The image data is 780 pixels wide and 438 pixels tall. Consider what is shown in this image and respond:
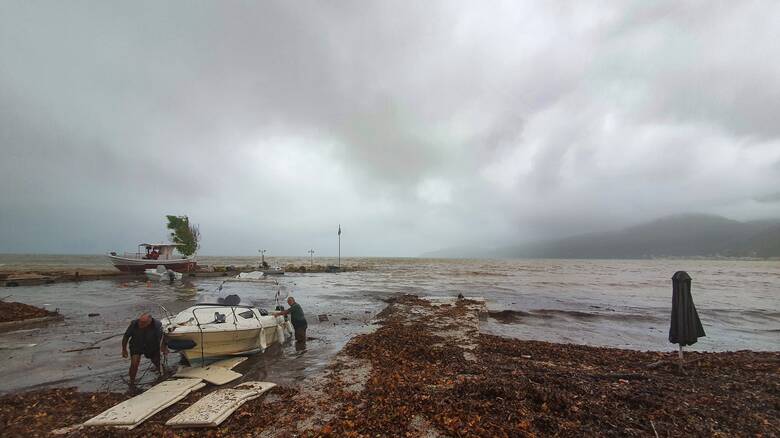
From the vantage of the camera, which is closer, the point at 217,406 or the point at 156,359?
the point at 217,406

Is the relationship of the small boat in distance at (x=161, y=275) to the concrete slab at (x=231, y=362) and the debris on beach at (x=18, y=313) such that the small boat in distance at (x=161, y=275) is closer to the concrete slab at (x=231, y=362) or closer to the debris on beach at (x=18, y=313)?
the debris on beach at (x=18, y=313)

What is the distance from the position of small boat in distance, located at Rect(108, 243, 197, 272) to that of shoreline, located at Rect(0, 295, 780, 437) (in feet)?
154

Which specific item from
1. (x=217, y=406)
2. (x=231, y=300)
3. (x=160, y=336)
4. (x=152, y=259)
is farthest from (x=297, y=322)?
(x=152, y=259)

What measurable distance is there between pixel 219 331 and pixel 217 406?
13.2 ft

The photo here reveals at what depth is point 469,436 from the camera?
5.89 metres

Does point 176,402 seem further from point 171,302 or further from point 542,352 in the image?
point 171,302

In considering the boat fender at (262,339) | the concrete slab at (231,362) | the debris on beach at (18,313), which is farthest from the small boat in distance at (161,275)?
the concrete slab at (231,362)

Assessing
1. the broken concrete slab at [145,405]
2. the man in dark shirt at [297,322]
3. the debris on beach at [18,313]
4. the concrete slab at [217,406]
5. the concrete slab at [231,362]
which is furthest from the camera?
the debris on beach at [18,313]

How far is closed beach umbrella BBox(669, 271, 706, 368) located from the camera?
9.77 meters

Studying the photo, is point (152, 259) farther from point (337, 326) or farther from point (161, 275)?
point (337, 326)

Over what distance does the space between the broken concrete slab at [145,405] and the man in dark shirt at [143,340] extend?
4.88ft

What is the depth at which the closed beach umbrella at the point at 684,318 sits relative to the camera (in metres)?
9.77

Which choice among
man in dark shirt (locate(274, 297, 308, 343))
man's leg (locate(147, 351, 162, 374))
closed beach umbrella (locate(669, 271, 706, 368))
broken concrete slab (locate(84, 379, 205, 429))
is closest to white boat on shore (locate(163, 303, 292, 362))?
man's leg (locate(147, 351, 162, 374))

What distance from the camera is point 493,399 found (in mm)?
7309
